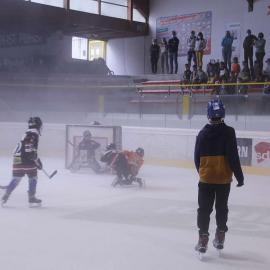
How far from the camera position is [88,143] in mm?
9875

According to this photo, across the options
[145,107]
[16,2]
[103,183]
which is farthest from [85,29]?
[103,183]

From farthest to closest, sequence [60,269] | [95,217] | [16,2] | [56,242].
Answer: [16,2]
[95,217]
[56,242]
[60,269]

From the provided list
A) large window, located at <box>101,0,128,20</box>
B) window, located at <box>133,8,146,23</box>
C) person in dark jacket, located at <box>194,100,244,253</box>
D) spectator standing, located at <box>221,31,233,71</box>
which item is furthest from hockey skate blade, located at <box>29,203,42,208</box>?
window, located at <box>133,8,146,23</box>

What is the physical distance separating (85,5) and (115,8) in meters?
1.35

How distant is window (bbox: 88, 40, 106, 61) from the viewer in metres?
20.9

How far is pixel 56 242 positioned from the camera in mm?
4516

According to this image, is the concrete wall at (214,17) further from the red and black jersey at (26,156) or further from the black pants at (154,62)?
the red and black jersey at (26,156)

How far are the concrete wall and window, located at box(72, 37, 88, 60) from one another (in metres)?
1.06

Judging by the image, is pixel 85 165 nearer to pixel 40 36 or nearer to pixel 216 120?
pixel 216 120

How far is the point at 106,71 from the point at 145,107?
800 centimetres

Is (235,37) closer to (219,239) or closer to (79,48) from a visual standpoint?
(79,48)

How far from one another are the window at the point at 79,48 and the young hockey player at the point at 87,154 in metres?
10.8

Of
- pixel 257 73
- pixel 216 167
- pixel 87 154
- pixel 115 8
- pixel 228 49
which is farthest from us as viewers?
pixel 115 8

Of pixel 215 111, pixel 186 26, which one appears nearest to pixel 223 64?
pixel 186 26
